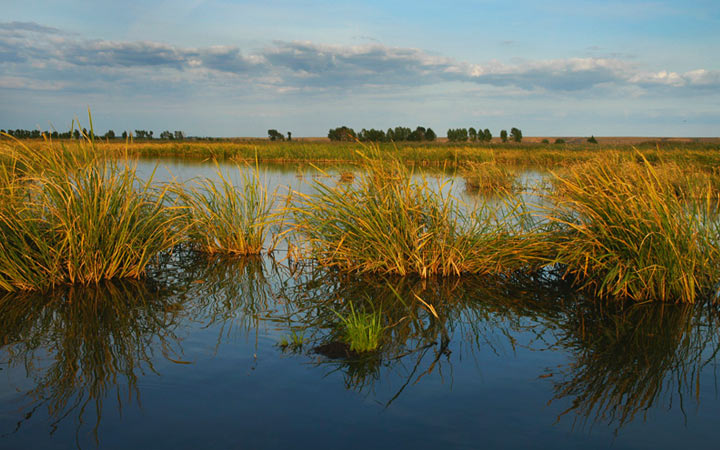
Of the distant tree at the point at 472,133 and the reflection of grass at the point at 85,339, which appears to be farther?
the distant tree at the point at 472,133

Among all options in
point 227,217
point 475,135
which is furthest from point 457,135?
point 227,217

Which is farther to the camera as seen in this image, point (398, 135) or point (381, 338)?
point (398, 135)

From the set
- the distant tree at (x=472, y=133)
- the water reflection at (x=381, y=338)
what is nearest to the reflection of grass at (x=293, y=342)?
the water reflection at (x=381, y=338)

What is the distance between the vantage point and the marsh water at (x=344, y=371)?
9.09ft

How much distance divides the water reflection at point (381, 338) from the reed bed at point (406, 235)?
262mm

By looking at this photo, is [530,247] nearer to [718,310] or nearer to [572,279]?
[572,279]

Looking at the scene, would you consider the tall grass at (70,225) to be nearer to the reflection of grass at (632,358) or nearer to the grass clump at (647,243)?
the reflection of grass at (632,358)

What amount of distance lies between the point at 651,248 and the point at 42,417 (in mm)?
5033

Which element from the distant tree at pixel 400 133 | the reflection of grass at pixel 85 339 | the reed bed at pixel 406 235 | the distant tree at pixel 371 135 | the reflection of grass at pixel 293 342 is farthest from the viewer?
the distant tree at pixel 400 133

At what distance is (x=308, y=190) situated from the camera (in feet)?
45.0

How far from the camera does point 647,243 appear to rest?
4906 millimetres

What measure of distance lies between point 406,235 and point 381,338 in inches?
76.4

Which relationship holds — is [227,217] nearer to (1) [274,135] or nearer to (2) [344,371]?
(2) [344,371]

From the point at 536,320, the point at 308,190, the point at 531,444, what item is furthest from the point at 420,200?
the point at 308,190
